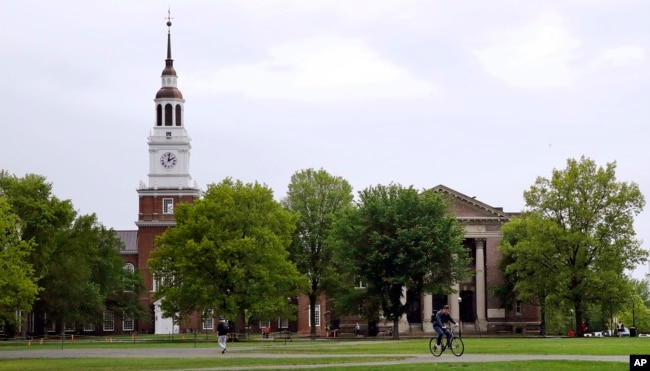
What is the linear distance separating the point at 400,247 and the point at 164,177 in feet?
171

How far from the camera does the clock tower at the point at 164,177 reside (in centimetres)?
12481

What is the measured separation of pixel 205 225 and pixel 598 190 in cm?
2973

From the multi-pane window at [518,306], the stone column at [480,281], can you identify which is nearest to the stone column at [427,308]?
the stone column at [480,281]

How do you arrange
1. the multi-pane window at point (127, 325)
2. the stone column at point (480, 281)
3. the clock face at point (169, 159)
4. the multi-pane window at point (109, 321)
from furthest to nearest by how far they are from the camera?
the clock face at point (169, 159) → the multi-pane window at point (127, 325) → the multi-pane window at point (109, 321) → the stone column at point (480, 281)

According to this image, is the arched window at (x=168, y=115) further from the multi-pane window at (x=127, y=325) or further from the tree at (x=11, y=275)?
the tree at (x=11, y=275)

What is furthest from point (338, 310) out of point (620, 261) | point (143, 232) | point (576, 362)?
point (576, 362)

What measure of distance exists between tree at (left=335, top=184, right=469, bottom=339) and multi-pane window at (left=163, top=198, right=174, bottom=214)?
4429 cm

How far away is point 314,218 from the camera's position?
3760 inches

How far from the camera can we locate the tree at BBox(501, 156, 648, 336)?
81.4 metres

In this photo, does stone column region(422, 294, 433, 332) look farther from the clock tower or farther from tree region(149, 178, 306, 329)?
the clock tower

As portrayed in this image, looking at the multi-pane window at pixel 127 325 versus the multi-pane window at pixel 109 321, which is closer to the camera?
the multi-pane window at pixel 109 321

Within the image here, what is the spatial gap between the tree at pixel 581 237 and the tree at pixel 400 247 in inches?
232

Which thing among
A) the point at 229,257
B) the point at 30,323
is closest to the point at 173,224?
the point at 30,323

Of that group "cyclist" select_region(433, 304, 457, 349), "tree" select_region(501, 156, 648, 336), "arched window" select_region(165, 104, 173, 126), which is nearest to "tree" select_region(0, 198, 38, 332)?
"cyclist" select_region(433, 304, 457, 349)
